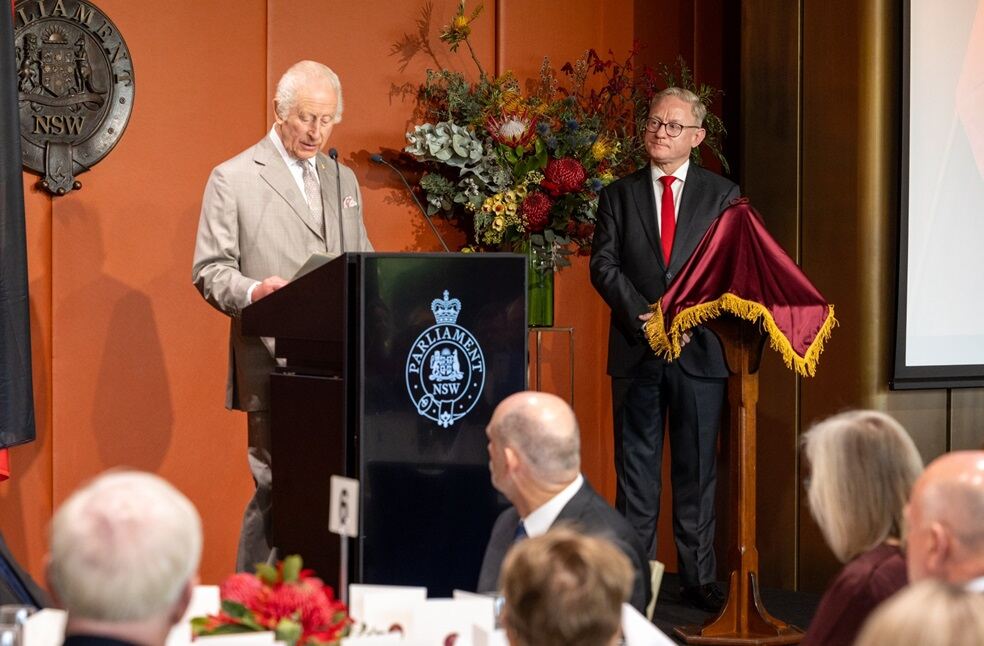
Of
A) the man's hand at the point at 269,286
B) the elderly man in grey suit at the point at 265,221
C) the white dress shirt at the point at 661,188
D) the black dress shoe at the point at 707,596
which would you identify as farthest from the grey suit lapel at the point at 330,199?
the black dress shoe at the point at 707,596

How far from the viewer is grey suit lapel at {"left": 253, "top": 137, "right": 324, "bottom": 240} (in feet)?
12.5

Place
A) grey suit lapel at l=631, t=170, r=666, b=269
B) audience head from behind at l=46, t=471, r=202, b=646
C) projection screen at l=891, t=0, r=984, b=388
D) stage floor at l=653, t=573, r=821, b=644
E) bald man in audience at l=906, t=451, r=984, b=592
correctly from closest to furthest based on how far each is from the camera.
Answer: audience head from behind at l=46, t=471, r=202, b=646 < bald man in audience at l=906, t=451, r=984, b=592 < stage floor at l=653, t=573, r=821, b=644 < grey suit lapel at l=631, t=170, r=666, b=269 < projection screen at l=891, t=0, r=984, b=388

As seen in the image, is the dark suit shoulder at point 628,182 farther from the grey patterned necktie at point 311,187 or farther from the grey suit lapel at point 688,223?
the grey patterned necktie at point 311,187

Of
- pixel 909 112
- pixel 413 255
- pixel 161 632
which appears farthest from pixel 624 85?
pixel 161 632

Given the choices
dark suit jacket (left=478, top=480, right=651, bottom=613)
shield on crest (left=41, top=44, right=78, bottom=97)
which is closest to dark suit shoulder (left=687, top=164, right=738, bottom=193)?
shield on crest (left=41, top=44, right=78, bottom=97)

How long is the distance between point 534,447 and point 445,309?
0.54 meters

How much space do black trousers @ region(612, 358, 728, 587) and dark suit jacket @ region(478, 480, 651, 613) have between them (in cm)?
204

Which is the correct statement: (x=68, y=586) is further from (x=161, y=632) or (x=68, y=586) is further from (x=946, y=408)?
(x=946, y=408)

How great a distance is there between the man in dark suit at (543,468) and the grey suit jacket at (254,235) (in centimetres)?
137

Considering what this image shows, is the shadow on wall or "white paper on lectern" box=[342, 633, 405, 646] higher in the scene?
the shadow on wall

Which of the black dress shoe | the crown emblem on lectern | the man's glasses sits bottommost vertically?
the black dress shoe

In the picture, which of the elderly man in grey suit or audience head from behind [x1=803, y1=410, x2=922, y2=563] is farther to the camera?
the elderly man in grey suit

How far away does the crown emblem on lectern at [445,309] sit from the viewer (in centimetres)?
295

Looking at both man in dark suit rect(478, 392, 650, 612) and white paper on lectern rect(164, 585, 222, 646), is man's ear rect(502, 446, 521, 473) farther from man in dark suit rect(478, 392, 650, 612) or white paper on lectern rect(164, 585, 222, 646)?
white paper on lectern rect(164, 585, 222, 646)
